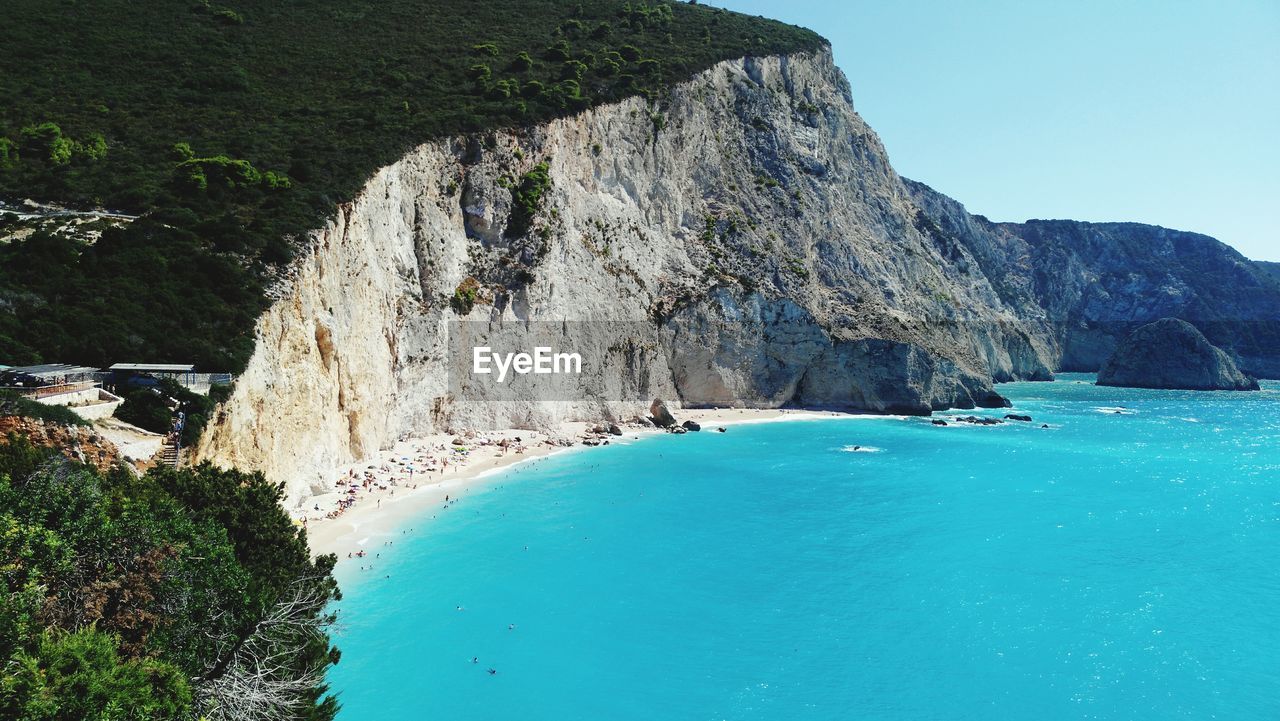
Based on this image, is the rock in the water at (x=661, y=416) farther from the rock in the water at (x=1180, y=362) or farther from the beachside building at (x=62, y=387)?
the rock in the water at (x=1180, y=362)

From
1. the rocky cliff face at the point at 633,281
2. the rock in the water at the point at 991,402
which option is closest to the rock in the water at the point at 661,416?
the rocky cliff face at the point at 633,281

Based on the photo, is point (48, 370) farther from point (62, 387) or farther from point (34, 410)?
point (34, 410)

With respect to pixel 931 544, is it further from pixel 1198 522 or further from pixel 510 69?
pixel 510 69

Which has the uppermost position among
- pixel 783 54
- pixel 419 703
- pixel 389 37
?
pixel 783 54

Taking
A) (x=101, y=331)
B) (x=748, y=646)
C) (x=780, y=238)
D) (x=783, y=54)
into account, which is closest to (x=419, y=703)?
(x=748, y=646)

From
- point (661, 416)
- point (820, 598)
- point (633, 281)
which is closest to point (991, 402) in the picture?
point (661, 416)

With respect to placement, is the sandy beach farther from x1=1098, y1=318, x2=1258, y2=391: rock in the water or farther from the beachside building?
x1=1098, y1=318, x2=1258, y2=391: rock in the water

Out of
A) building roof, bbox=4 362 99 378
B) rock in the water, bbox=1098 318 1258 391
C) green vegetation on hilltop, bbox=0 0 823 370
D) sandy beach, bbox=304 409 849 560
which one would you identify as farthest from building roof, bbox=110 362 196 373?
rock in the water, bbox=1098 318 1258 391
